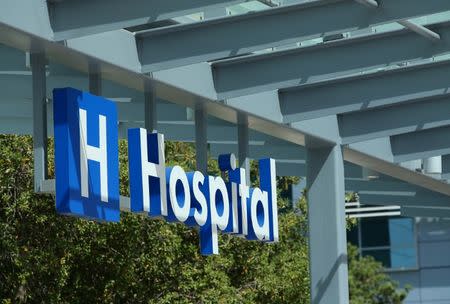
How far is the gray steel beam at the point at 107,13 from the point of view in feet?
33.7

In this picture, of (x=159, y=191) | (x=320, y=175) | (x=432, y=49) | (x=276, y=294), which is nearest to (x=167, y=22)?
(x=159, y=191)

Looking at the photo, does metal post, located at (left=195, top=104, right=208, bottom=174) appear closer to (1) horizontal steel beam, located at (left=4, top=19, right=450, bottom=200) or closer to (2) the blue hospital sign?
(1) horizontal steel beam, located at (left=4, top=19, right=450, bottom=200)

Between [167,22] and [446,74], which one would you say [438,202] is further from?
[167,22]

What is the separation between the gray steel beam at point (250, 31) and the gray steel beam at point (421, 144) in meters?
4.68

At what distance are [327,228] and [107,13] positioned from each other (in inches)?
204

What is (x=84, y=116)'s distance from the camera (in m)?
10.5

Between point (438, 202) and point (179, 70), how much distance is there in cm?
819

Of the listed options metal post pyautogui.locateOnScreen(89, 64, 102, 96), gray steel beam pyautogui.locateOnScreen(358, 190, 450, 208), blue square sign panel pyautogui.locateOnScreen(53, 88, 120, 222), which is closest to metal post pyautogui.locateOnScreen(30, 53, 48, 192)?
blue square sign panel pyautogui.locateOnScreen(53, 88, 120, 222)

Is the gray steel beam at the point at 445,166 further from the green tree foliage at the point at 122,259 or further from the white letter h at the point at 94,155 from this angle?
the white letter h at the point at 94,155

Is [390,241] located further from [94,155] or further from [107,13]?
[107,13]

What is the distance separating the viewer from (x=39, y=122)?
34.1ft

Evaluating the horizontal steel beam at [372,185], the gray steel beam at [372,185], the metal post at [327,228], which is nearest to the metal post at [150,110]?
the metal post at [327,228]

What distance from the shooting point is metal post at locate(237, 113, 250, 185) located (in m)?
13.5

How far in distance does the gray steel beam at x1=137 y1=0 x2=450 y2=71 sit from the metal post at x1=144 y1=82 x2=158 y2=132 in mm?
486
